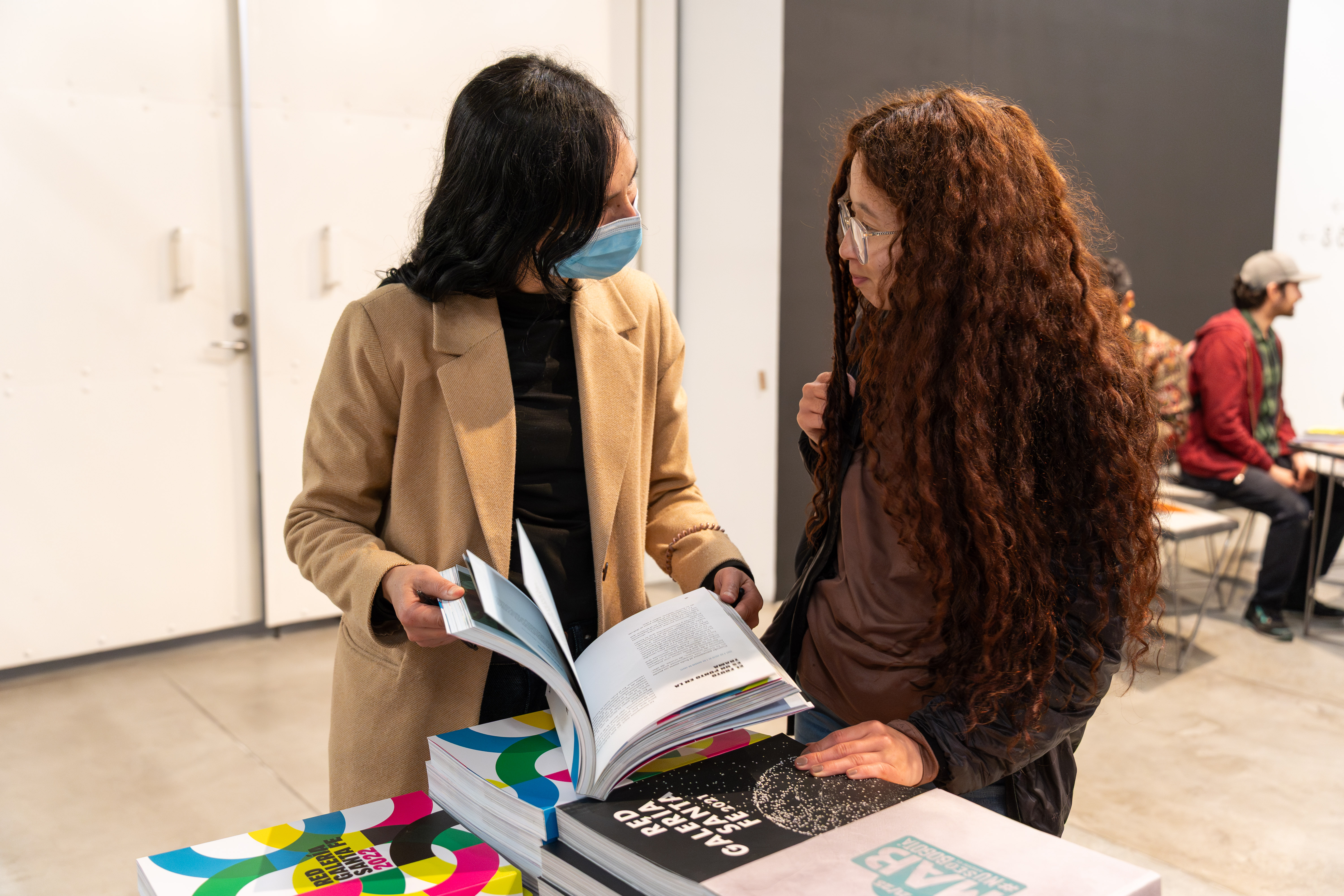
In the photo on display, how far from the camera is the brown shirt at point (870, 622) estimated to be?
118 centimetres

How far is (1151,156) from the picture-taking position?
621 cm

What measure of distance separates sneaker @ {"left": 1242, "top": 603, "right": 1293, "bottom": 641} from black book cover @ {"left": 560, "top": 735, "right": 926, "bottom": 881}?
4.32 m

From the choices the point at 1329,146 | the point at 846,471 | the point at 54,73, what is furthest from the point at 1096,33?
the point at 846,471

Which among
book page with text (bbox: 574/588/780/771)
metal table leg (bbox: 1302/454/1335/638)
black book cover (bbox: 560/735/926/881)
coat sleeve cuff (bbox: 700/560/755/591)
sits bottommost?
metal table leg (bbox: 1302/454/1335/638)

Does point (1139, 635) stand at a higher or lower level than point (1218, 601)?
higher

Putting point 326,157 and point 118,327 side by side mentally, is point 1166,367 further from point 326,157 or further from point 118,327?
point 118,327

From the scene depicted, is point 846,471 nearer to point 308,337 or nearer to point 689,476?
point 689,476

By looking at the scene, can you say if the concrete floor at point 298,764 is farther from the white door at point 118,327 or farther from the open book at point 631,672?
the open book at point 631,672

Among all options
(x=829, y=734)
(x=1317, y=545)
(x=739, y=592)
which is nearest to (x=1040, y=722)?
(x=829, y=734)

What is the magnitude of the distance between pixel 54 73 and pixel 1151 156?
563 cm

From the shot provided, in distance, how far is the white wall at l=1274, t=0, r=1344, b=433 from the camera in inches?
283

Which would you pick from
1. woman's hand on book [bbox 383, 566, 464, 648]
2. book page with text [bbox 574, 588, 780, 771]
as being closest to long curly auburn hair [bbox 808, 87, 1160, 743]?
book page with text [bbox 574, 588, 780, 771]

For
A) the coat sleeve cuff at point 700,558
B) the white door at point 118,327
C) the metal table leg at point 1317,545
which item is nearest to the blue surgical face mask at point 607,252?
the coat sleeve cuff at point 700,558

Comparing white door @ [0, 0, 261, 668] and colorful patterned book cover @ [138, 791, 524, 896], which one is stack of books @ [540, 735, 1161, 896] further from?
white door @ [0, 0, 261, 668]
